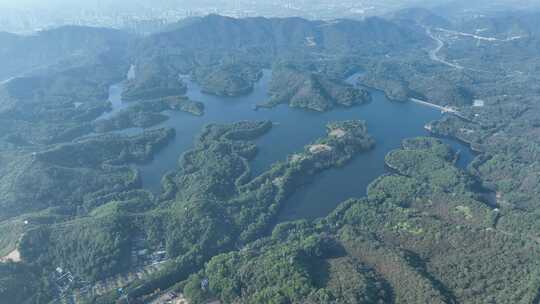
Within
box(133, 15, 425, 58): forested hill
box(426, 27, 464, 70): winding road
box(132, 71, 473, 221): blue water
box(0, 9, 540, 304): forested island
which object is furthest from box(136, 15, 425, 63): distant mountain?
box(132, 71, 473, 221): blue water

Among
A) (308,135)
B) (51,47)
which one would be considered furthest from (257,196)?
(51,47)

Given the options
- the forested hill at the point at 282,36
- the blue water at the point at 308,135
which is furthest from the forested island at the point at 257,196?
the forested hill at the point at 282,36

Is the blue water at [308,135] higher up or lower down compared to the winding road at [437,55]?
lower down

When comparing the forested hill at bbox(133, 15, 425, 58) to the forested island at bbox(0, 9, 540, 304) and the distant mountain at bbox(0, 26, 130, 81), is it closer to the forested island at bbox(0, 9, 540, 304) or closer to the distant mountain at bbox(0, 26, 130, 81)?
the distant mountain at bbox(0, 26, 130, 81)

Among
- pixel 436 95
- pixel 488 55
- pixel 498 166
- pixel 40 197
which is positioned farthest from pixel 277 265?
pixel 488 55

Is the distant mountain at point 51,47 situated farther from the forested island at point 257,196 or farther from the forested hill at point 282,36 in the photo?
the forested island at point 257,196

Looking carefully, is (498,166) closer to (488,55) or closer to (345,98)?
(345,98)
